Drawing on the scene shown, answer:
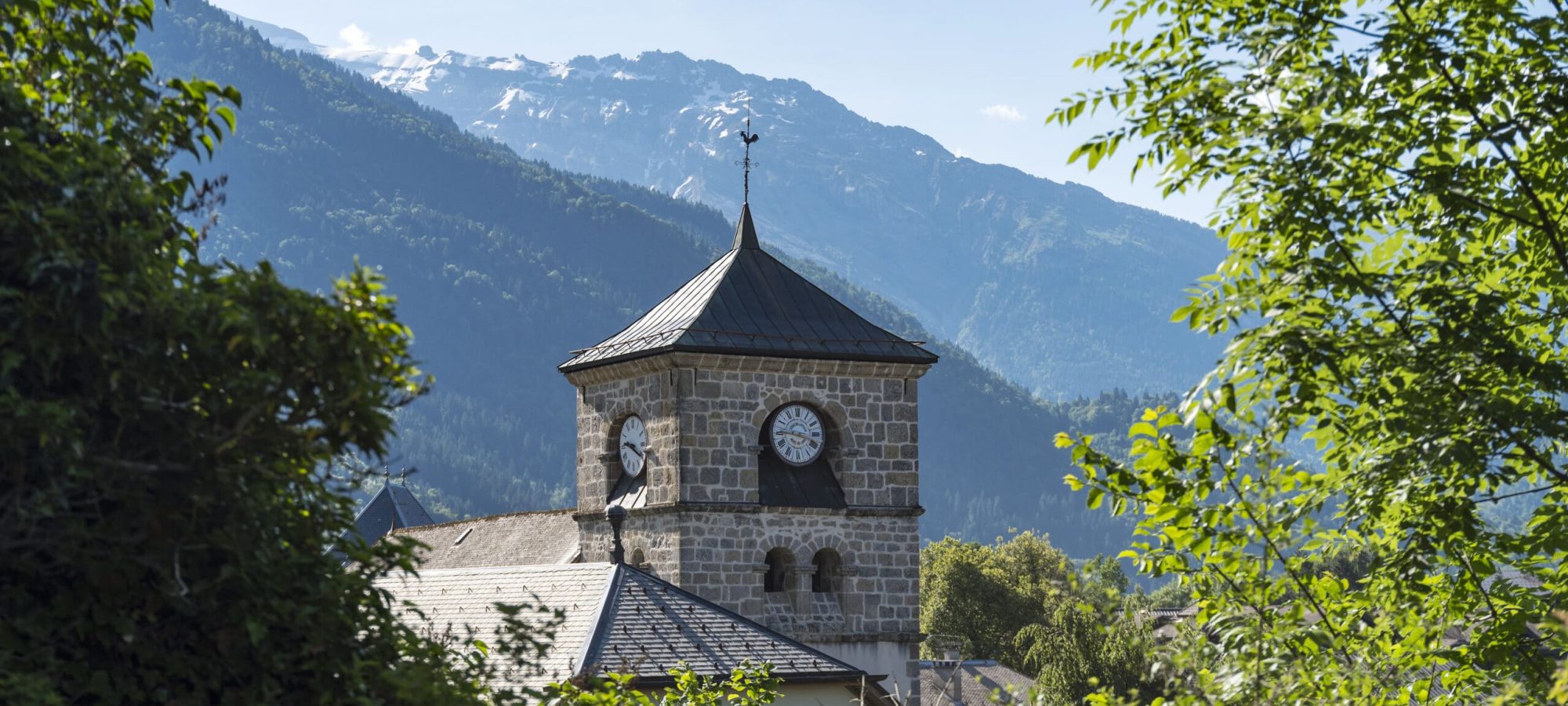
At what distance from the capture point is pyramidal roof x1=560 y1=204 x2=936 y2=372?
24734mm

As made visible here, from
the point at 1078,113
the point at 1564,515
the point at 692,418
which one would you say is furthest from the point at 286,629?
the point at 692,418

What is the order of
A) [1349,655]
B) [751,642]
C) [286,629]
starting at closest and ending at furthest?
1. [286,629]
2. [1349,655]
3. [751,642]

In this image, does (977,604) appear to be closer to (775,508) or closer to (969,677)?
(969,677)

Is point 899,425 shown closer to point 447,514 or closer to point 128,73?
point 128,73

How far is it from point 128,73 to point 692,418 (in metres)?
18.8

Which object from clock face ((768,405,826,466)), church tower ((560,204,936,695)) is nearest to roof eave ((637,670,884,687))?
church tower ((560,204,936,695))

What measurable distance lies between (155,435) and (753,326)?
20337 millimetres

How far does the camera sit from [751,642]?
2089 cm

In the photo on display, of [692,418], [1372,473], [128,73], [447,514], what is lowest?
[1372,473]

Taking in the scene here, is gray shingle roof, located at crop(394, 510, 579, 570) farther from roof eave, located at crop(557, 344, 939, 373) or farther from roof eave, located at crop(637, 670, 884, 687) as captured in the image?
roof eave, located at crop(637, 670, 884, 687)

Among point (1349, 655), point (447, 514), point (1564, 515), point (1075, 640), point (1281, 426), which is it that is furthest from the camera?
point (447, 514)

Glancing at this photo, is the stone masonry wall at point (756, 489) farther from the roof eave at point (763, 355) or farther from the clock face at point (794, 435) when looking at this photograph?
the clock face at point (794, 435)

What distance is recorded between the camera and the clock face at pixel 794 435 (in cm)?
2512

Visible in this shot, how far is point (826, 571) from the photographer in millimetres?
25219
